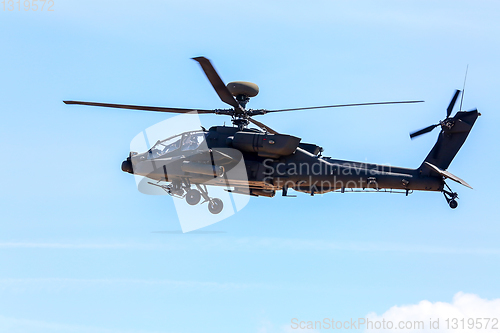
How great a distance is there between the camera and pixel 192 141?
2038 centimetres

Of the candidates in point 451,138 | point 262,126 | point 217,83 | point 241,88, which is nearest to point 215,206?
point 262,126

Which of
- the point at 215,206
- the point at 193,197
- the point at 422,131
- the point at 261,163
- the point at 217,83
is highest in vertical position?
the point at 217,83

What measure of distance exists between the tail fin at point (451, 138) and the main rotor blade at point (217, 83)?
25.3 ft

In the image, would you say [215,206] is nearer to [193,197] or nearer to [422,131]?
[193,197]

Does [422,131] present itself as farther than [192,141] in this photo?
No

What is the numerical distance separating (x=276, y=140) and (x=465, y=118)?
7.29m

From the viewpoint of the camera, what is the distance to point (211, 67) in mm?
16031

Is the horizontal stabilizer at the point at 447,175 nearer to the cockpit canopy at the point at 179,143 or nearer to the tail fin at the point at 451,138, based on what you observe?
the tail fin at the point at 451,138

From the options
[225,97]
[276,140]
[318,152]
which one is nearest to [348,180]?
[318,152]

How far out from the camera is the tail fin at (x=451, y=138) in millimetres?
18797

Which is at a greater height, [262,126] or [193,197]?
[262,126]

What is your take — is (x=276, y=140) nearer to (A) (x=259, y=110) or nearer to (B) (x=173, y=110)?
(A) (x=259, y=110)

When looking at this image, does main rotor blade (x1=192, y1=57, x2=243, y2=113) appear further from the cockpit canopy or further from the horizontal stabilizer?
the horizontal stabilizer

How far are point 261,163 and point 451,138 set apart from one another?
7387 mm
